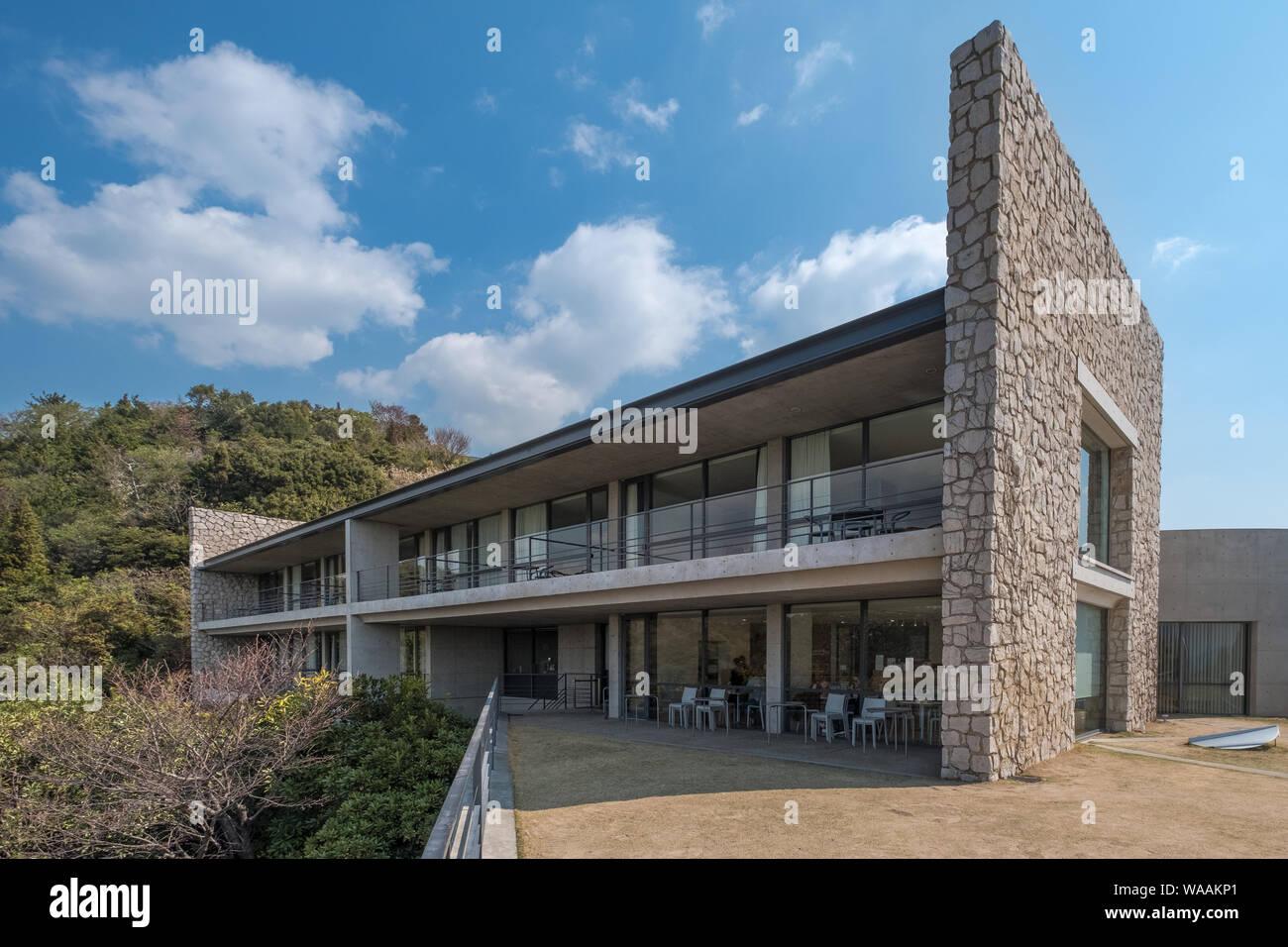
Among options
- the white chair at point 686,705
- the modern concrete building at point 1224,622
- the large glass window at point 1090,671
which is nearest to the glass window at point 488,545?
the white chair at point 686,705

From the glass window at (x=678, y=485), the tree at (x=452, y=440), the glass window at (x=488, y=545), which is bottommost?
the glass window at (x=488, y=545)

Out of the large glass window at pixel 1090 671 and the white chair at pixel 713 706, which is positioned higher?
the large glass window at pixel 1090 671

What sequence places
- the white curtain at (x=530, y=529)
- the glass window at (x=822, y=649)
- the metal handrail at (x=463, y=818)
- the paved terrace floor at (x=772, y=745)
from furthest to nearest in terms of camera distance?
1. the white curtain at (x=530, y=529)
2. the glass window at (x=822, y=649)
3. the paved terrace floor at (x=772, y=745)
4. the metal handrail at (x=463, y=818)

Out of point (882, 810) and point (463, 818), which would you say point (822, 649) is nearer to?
point (882, 810)

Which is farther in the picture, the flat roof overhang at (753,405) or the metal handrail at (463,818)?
the flat roof overhang at (753,405)

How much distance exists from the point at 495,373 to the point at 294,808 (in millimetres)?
24898

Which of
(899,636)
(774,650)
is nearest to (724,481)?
(774,650)

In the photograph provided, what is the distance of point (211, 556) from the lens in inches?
1201

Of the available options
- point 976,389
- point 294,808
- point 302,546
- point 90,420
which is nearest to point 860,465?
point 976,389

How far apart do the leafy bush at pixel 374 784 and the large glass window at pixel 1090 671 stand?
392 inches

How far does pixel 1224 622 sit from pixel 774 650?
497 inches

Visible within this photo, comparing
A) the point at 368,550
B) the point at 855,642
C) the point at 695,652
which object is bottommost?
the point at 695,652

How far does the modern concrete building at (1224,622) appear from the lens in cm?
1720

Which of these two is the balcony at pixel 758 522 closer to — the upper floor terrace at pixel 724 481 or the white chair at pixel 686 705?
the upper floor terrace at pixel 724 481
